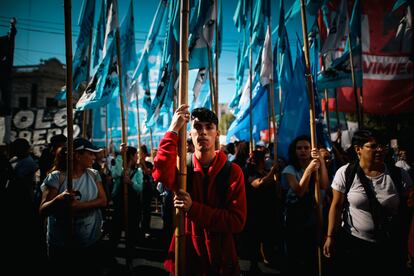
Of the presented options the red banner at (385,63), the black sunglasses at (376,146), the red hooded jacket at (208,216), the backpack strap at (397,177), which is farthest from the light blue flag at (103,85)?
the red banner at (385,63)

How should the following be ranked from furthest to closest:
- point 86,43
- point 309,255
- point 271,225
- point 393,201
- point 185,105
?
point 86,43 < point 271,225 < point 309,255 < point 393,201 < point 185,105

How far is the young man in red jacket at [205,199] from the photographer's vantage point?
70.9 inches

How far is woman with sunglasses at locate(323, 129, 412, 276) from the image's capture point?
2.49 metres

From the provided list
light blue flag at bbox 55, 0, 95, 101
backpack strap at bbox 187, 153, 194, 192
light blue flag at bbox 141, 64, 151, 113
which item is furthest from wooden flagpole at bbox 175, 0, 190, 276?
light blue flag at bbox 141, 64, 151, 113

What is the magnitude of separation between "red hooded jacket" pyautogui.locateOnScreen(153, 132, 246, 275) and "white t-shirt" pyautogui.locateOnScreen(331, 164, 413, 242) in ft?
4.86

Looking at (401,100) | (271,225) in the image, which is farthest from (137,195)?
(401,100)

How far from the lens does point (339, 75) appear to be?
192 inches

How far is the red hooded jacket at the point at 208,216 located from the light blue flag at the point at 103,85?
3366mm

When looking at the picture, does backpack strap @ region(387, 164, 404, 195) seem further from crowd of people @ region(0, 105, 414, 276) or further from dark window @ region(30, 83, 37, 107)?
dark window @ region(30, 83, 37, 107)

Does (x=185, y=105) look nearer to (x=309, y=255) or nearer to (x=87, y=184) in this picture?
(x=87, y=184)

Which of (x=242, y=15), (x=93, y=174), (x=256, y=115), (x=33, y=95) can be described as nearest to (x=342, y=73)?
(x=256, y=115)

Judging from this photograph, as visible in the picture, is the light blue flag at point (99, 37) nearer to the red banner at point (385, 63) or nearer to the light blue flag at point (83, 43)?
the light blue flag at point (83, 43)

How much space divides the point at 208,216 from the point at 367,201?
6.06 feet

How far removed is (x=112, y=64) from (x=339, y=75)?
4.69 m
